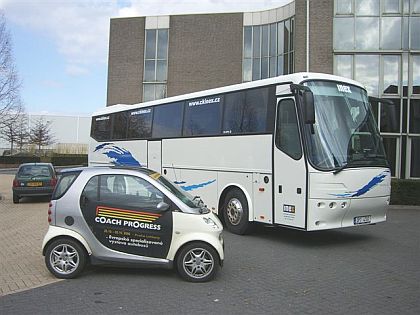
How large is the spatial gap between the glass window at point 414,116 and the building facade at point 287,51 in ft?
0.17

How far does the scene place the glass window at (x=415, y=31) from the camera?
23.7 metres

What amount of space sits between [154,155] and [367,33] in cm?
1557

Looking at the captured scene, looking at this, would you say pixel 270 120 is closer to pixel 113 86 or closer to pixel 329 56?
pixel 329 56

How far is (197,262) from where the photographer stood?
21.7ft

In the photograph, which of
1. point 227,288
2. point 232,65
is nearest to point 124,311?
point 227,288

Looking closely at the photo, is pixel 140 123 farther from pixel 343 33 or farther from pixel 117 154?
pixel 343 33

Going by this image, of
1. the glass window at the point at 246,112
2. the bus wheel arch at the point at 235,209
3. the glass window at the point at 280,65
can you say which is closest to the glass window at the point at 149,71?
the glass window at the point at 280,65

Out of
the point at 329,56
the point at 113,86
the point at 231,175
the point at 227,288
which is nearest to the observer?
the point at 227,288

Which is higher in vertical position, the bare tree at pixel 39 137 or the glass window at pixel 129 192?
the bare tree at pixel 39 137

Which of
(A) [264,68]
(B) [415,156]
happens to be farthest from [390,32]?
(A) [264,68]

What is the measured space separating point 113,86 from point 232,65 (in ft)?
31.1

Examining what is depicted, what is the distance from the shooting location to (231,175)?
10938 mm

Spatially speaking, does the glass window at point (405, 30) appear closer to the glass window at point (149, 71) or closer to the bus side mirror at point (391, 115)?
the bus side mirror at point (391, 115)

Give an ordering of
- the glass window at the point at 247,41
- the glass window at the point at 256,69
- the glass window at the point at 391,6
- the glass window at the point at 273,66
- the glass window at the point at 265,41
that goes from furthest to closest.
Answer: the glass window at the point at 247,41
the glass window at the point at 256,69
the glass window at the point at 265,41
the glass window at the point at 273,66
the glass window at the point at 391,6
